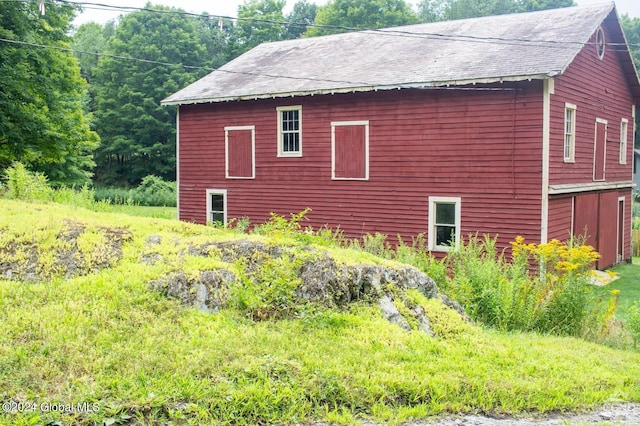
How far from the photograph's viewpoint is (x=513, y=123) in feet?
52.9

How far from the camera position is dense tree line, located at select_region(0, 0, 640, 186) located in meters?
26.2

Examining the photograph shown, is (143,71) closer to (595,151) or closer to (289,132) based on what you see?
(289,132)

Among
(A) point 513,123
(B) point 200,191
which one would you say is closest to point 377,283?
(A) point 513,123

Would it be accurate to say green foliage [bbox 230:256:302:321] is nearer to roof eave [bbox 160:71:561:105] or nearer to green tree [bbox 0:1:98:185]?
roof eave [bbox 160:71:561:105]

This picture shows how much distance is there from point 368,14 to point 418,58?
116ft

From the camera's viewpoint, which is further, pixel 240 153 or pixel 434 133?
pixel 240 153

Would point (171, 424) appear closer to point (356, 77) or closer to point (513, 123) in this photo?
point (513, 123)

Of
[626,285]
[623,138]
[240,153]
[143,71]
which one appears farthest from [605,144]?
[143,71]

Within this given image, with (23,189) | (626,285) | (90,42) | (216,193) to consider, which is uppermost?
(90,42)

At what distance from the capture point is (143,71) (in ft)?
163

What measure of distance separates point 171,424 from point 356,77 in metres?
15.0

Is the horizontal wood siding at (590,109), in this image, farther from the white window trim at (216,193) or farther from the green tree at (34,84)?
the green tree at (34,84)

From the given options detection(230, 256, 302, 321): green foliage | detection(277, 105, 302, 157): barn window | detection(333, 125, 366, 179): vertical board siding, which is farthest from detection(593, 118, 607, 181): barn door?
detection(230, 256, 302, 321): green foliage

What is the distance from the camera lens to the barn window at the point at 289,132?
19.8 m
